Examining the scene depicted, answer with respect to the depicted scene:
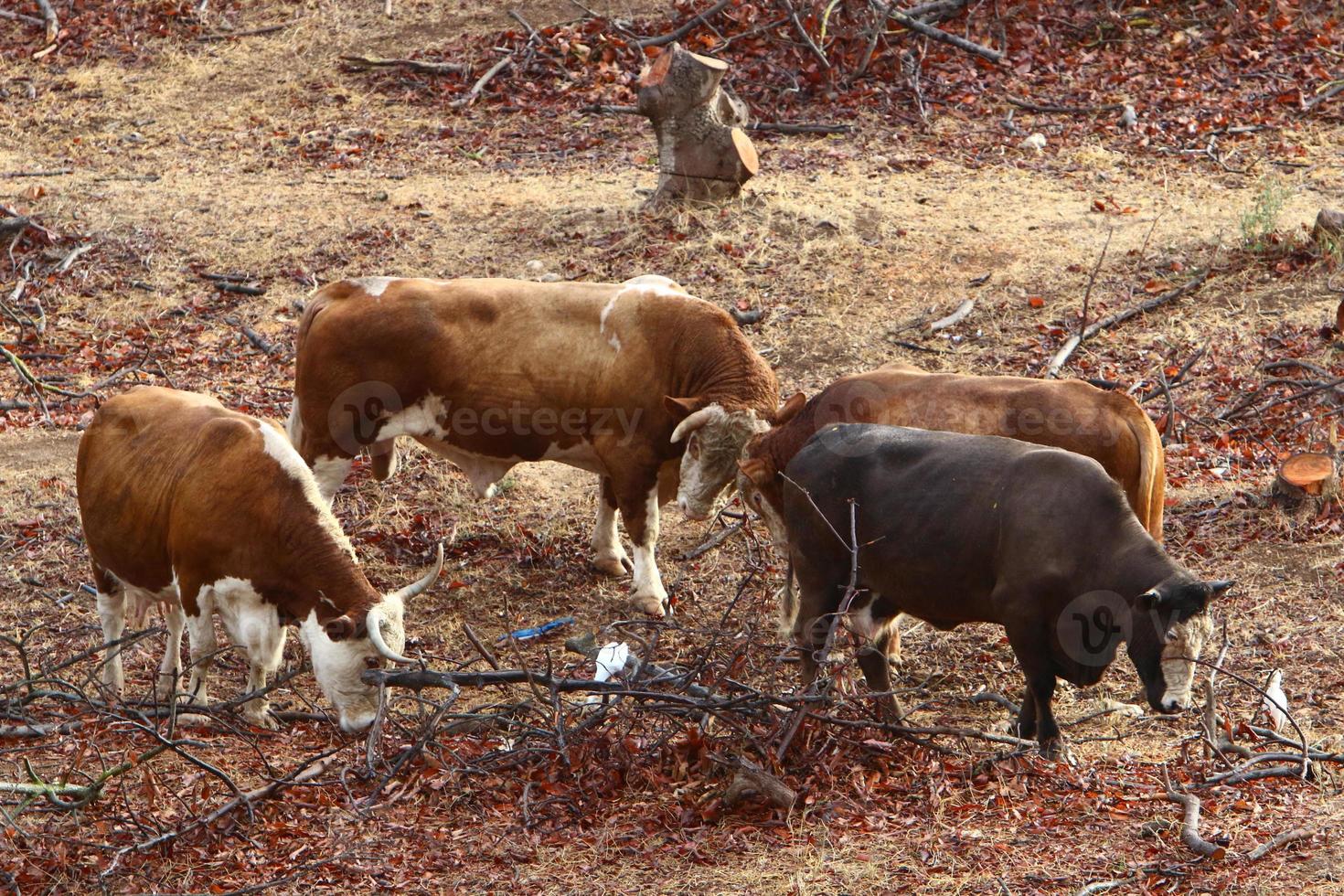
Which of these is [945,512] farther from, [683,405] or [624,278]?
[624,278]

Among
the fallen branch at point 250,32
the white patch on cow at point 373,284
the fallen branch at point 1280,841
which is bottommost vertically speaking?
the fallen branch at point 250,32

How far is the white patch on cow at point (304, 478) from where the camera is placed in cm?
743

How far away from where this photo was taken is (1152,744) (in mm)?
7180

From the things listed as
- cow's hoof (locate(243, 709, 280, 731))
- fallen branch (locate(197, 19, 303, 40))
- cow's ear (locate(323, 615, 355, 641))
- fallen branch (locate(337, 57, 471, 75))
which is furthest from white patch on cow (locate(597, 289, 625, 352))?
fallen branch (locate(197, 19, 303, 40))

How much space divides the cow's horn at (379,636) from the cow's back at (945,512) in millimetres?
2032

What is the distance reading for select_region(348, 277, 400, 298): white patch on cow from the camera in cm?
940

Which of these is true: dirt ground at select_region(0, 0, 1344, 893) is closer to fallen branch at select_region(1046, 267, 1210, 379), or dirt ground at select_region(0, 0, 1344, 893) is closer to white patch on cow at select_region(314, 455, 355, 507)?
fallen branch at select_region(1046, 267, 1210, 379)

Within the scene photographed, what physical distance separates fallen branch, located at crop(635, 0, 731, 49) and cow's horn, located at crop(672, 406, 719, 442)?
943 cm

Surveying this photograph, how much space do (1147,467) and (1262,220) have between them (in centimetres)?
590

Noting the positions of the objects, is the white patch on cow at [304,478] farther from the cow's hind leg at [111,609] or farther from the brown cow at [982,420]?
the brown cow at [982,420]

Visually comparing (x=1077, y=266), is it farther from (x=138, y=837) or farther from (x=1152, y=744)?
(x=138, y=837)

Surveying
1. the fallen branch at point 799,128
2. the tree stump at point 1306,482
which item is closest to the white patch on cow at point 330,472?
the tree stump at point 1306,482

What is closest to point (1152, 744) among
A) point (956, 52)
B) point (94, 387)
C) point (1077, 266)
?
point (1077, 266)

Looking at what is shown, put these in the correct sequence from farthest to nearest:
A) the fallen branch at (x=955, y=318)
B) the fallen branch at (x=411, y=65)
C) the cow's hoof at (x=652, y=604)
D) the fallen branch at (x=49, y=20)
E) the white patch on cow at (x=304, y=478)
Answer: the fallen branch at (x=49, y=20), the fallen branch at (x=411, y=65), the fallen branch at (x=955, y=318), the cow's hoof at (x=652, y=604), the white patch on cow at (x=304, y=478)
